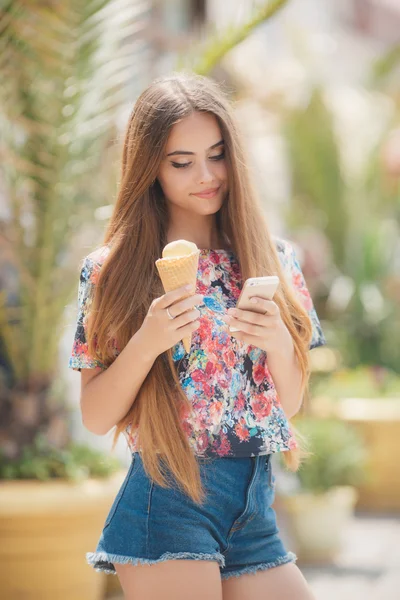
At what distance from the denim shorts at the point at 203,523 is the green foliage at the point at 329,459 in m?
3.64

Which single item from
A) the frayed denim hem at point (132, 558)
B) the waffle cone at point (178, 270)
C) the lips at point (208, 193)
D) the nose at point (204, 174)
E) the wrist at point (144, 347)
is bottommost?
the frayed denim hem at point (132, 558)

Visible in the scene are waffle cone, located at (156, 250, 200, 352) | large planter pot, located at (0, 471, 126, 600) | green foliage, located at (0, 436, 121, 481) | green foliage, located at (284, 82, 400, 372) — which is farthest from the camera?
green foliage, located at (284, 82, 400, 372)

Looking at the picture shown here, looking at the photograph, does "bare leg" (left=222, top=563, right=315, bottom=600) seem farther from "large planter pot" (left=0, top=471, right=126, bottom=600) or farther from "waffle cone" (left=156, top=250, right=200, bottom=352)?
"large planter pot" (left=0, top=471, right=126, bottom=600)

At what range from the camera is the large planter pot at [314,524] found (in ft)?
20.5

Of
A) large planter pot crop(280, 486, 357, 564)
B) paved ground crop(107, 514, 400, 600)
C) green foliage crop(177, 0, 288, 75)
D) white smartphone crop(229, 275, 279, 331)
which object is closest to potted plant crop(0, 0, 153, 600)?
green foliage crop(177, 0, 288, 75)

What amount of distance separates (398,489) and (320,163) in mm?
3779

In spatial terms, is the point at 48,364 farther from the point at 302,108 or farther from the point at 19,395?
the point at 302,108

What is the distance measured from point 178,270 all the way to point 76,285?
2993 mm

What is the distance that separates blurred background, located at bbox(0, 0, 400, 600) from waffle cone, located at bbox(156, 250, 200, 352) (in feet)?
2.56

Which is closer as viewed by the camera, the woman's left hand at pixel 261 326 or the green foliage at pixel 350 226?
the woman's left hand at pixel 261 326

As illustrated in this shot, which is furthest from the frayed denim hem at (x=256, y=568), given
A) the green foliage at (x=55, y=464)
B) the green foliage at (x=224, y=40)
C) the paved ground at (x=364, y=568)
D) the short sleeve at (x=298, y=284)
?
the paved ground at (x=364, y=568)

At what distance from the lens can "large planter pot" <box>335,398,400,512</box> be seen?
7598mm

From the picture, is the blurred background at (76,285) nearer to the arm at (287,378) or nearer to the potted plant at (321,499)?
the potted plant at (321,499)

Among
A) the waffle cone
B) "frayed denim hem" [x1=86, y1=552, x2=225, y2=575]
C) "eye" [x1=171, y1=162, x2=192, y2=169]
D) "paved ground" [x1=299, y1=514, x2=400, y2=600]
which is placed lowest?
"paved ground" [x1=299, y1=514, x2=400, y2=600]
